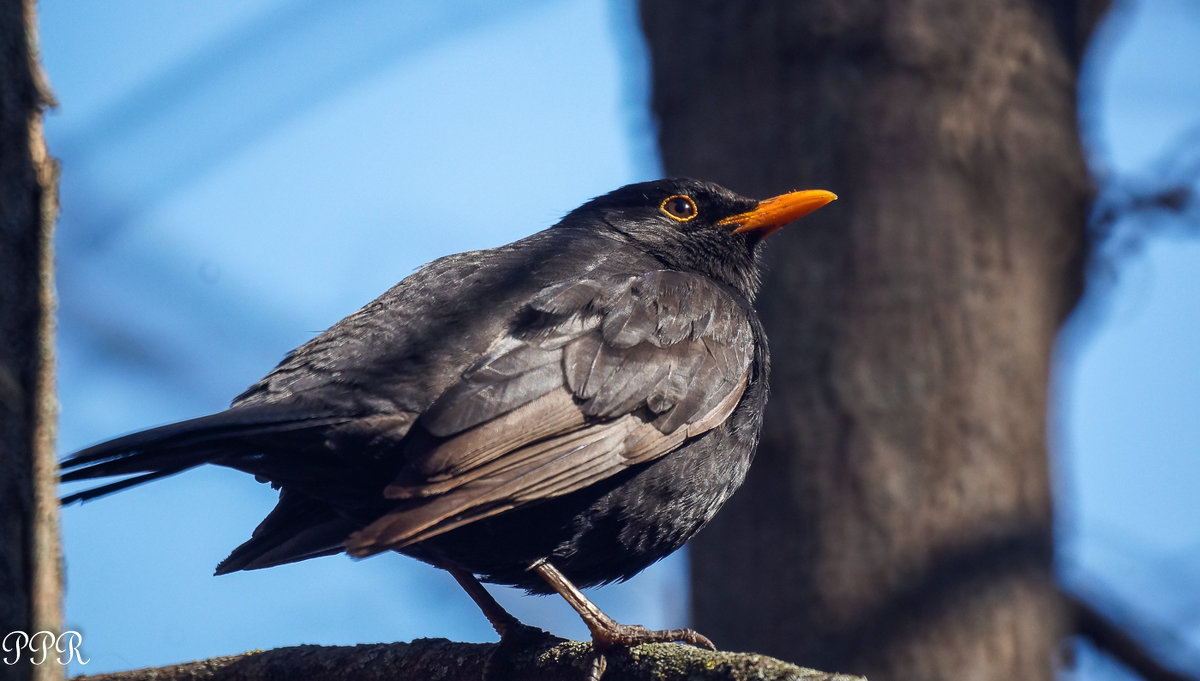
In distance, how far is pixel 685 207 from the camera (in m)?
5.06

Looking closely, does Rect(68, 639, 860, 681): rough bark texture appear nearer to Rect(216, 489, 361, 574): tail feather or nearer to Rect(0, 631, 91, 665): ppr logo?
Rect(216, 489, 361, 574): tail feather

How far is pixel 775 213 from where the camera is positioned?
4984 millimetres

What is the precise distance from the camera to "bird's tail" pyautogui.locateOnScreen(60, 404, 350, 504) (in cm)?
289

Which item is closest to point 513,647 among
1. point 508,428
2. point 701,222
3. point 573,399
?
point 508,428

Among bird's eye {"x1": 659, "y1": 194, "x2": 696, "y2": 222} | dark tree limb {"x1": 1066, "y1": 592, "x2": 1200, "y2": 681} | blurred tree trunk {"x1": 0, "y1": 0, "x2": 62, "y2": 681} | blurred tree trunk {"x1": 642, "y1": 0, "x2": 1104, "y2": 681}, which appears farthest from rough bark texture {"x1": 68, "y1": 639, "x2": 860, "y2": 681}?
dark tree limb {"x1": 1066, "y1": 592, "x2": 1200, "y2": 681}

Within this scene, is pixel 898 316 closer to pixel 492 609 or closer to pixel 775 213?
pixel 775 213

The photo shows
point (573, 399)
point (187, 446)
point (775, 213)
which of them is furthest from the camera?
point (775, 213)

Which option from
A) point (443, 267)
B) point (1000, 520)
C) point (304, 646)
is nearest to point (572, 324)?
point (443, 267)

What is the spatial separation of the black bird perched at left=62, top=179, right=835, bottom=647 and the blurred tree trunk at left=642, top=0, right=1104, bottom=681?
1.05 m

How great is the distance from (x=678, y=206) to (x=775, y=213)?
44 centimetres

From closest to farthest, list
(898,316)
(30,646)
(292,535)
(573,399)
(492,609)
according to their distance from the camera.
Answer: (30,646) < (573,399) < (292,535) < (492,609) < (898,316)

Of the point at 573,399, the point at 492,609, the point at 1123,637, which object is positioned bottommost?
the point at 1123,637

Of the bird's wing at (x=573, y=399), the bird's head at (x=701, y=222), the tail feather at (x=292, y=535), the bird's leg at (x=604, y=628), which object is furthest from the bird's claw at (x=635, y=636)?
the bird's head at (x=701, y=222)

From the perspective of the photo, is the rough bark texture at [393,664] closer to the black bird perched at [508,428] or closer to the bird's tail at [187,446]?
the black bird perched at [508,428]
